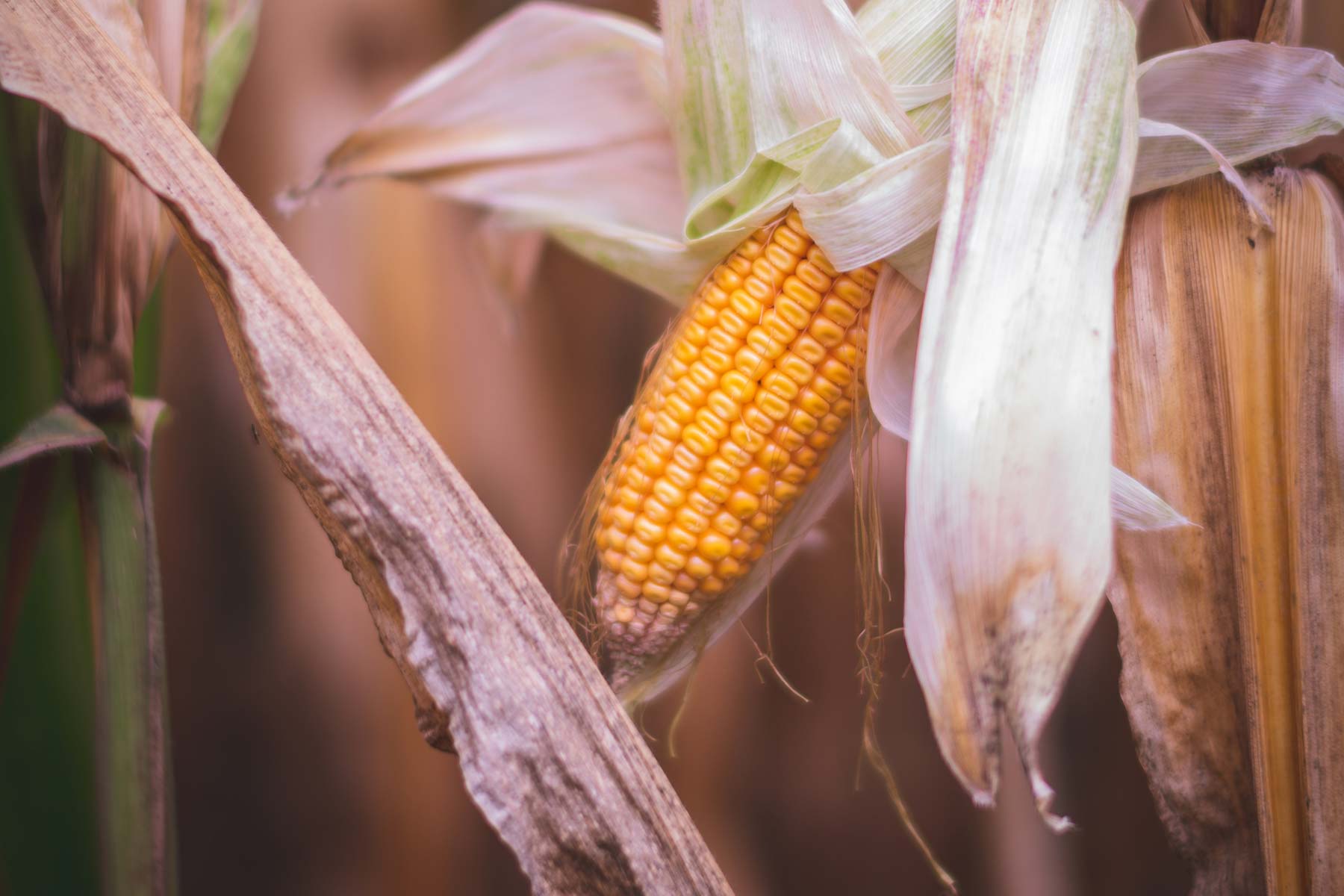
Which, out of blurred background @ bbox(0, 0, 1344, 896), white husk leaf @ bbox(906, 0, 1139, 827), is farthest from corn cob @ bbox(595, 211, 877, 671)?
blurred background @ bbox(0, 0, 1344, 896)

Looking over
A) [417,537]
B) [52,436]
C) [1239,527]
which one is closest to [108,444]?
[52,436]

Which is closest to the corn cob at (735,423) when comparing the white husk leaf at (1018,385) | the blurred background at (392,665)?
the white husk leaf at (1018,385)

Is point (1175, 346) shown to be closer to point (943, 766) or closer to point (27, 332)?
point (943, 766)

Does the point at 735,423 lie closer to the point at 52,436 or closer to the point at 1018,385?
the point at 1018,385

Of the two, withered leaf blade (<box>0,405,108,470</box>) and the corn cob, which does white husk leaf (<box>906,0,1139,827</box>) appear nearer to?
the corn cob

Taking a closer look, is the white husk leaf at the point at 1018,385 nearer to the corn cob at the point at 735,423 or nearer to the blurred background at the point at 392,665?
the corn cob at the point at 735,423

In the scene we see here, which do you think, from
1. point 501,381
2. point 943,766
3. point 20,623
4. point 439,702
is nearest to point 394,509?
point 439,702

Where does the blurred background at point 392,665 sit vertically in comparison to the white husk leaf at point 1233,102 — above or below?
below
